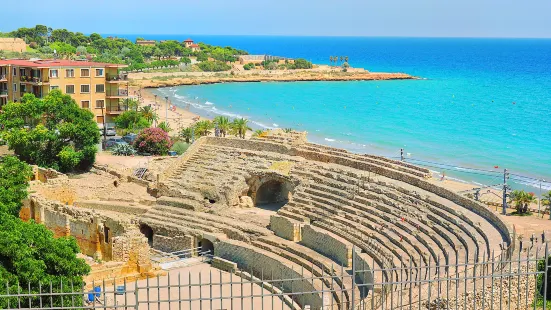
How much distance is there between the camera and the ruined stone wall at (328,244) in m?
28.3

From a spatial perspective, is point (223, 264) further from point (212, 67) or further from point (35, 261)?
point (212, 67)

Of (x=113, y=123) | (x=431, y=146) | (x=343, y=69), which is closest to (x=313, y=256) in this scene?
(x=113, y=123)

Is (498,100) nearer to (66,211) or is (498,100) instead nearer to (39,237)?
(66,211)

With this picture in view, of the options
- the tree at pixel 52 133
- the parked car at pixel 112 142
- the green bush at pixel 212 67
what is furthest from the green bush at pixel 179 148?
the green bush at pixel 212 67

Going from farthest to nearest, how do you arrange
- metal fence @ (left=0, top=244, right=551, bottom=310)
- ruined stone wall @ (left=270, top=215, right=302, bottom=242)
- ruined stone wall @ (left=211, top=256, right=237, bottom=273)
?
ruined stone wall @ (left=270, top=215, right=302, bottom=242) < ruined stone wall @ (left=211, top=256, right=237, bottom=273) < metal fence @ (left=0, top=244, right=551, bottom=310)

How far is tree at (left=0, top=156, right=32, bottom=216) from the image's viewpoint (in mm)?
32219

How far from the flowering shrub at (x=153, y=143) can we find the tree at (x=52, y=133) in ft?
14.8

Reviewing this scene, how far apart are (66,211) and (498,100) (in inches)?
3122

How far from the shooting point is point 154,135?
158 ft

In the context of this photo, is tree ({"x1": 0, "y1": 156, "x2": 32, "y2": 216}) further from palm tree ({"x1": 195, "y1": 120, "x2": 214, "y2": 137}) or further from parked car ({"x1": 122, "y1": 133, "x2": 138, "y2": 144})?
palm tree ({"x1": 195, "y1": 120, "x2": 214, "y2": 137})

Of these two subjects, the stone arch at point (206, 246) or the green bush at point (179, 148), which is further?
the green bush at point (179, 148)

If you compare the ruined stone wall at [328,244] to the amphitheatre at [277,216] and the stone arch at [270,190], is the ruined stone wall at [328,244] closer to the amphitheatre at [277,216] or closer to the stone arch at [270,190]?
the amphitheatre at [277,216]

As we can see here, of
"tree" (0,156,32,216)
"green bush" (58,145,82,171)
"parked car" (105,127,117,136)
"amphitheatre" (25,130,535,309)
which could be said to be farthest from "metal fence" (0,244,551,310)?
"parked car" (105,127,117,136)

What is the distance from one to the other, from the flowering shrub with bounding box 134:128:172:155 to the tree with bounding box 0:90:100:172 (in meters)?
4.52
